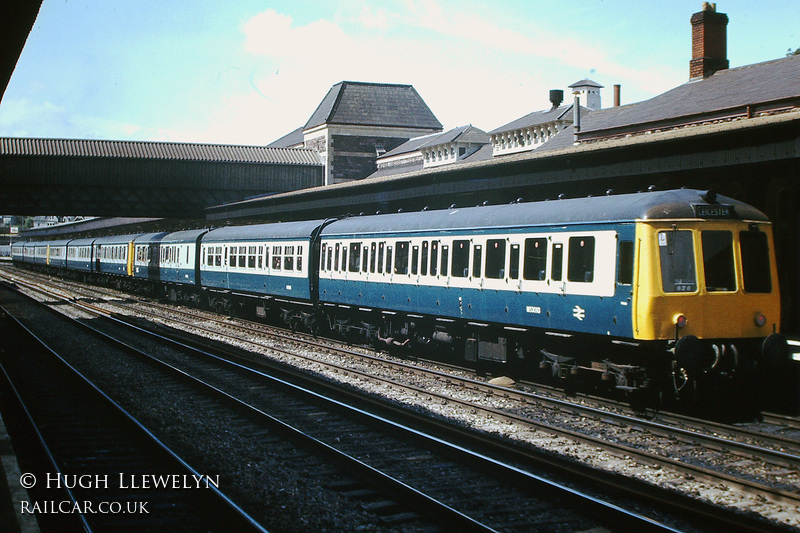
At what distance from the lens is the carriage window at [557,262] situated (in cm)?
1258

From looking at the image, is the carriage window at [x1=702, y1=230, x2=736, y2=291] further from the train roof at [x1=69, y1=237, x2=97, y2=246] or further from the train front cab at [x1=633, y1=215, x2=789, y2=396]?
the train roof at [x1=69, y1=237, x2=97, y2=246]

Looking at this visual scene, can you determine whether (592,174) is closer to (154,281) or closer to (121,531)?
(121,531)

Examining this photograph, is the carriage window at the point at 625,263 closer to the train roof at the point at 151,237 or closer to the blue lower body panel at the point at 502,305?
the blue lower body panel at the point at 502,305

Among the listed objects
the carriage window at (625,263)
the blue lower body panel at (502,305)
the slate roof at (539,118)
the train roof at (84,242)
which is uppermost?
the slate roof at (539,118)

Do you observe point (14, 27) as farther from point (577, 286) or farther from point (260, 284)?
point (260, 284)

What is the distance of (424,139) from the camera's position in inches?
2425

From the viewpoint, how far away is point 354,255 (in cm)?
1942

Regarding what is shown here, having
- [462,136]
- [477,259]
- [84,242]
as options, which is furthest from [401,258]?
[84,242]

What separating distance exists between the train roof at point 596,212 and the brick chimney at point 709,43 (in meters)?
20.1

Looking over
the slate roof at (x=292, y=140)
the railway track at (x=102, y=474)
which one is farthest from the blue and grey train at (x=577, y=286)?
the slate roof at (x=292, y=140)

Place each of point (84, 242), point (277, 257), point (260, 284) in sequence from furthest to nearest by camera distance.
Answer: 1. point (84, 242)
2. point (260, 284)
3. point (277, 257)

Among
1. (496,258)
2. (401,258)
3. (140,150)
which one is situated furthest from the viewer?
(140,150)

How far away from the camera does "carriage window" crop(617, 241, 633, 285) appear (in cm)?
1114

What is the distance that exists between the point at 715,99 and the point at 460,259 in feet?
56.7
